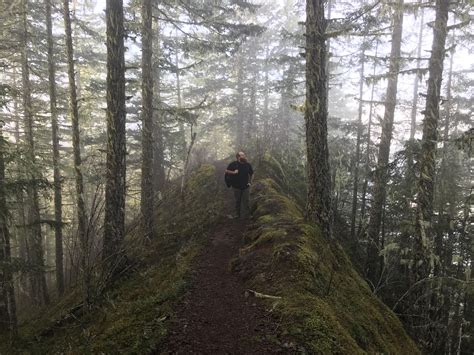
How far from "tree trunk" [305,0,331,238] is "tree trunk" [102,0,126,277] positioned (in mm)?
4725

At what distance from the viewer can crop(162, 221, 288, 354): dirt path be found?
455 cm

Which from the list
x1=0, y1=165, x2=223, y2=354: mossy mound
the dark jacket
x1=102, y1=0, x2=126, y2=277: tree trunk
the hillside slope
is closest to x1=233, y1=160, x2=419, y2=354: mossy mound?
the hillside slope

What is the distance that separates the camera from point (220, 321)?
536cm

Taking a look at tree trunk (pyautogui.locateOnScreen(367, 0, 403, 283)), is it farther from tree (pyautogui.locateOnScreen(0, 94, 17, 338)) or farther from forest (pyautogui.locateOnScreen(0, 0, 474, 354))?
tree (pyautogui.locateOnScreen(0, 94, 17, 338))

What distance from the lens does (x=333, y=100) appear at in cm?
5209

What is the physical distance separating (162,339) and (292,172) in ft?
44.6

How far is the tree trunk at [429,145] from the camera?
8875 mm

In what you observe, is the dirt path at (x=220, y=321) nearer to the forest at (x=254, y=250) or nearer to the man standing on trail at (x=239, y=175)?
the forest at (x=254, y=250)

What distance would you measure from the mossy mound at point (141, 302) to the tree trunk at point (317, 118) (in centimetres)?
337

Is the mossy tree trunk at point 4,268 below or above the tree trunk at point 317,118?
below

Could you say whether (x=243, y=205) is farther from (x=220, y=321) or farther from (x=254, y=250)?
(x=220, y=321)

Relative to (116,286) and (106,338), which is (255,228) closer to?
(116,286)

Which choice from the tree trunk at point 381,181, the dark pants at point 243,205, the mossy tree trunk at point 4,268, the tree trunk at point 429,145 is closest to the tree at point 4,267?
the mossy tree trunk at point 4,268

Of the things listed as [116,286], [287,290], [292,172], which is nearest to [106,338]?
[287,290]
